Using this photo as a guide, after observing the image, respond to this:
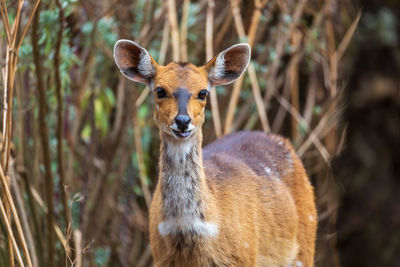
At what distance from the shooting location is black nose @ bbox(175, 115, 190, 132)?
3539 mm

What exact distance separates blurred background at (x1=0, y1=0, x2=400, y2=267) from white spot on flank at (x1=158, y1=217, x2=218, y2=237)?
0.77 metres

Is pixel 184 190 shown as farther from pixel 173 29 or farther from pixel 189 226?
pixel 173 29

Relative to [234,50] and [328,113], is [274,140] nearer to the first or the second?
[234,50]

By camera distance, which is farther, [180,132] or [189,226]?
[189,226]

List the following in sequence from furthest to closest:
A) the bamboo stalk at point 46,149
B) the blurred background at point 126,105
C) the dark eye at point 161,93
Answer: the blurred background at point 126,105, the bamboo stalk at point 46,149, the dark eye at point 161,93

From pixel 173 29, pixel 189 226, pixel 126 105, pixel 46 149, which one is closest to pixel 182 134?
pixel 189 226

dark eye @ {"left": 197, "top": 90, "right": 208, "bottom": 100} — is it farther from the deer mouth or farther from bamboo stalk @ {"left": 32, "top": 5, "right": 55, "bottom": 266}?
bamboo stalk @ {"left": 32, "top": 5, "right": 55, "bottom": 266}

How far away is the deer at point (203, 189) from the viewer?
148 inches

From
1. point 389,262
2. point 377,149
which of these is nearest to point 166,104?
point 377,149

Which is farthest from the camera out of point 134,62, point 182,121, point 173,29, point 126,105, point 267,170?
point 126,105

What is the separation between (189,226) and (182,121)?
62cm

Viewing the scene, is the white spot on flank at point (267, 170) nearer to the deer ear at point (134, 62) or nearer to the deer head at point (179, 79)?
the deer head at point (179, 79)

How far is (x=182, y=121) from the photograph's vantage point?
3.54m

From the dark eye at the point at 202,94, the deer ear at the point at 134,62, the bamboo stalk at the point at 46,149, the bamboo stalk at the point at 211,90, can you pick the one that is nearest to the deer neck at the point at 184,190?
the dark eye at the point at 202,94
